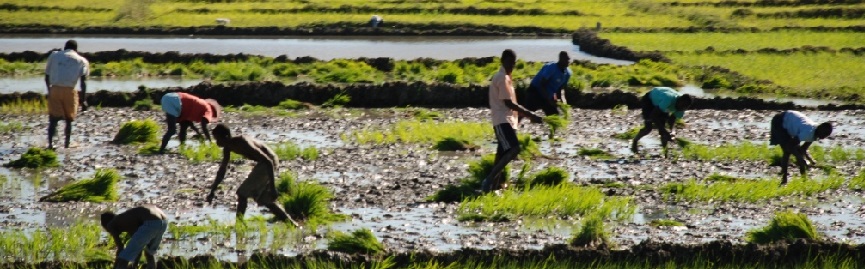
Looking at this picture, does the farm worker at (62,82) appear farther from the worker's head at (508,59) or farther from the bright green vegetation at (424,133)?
the worker's head at (508,59)

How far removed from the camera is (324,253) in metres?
9.75

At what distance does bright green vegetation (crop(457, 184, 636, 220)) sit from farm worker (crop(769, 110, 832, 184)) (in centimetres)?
212

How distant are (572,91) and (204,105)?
9224 mm

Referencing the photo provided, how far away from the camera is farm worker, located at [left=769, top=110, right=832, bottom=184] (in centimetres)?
1352

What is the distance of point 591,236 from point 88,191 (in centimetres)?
511

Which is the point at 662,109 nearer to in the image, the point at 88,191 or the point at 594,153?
the point at 594,153

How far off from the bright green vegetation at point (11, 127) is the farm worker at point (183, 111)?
355cm

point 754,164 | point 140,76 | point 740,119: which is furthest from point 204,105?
point 140,76

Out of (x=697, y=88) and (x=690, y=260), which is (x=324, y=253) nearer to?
(x=690, y=260)

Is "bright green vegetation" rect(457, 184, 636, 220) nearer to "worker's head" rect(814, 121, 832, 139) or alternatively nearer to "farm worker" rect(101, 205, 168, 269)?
"worker's head" rect(814, 121, 832, 139)

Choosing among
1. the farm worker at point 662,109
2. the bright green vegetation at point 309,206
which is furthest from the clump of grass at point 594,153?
the bright green vegetation at point 309,206

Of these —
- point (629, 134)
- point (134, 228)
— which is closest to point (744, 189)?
point (629, 134)

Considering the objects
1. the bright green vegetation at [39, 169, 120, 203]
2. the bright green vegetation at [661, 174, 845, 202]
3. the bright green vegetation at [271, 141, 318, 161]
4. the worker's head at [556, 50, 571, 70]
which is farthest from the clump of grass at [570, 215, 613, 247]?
the worker's head at [556, 50, 571, 70]

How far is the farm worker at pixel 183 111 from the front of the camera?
16.0m
